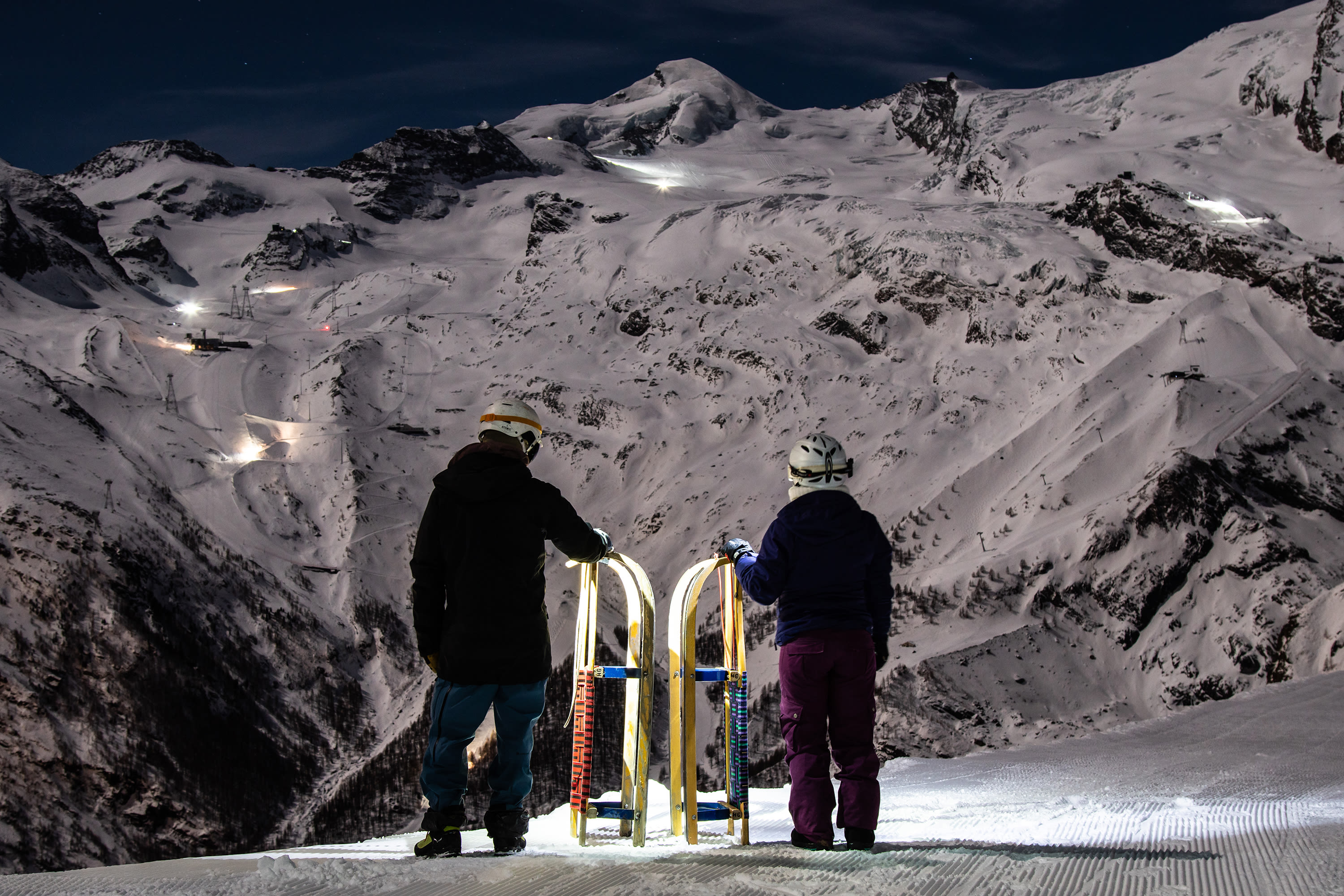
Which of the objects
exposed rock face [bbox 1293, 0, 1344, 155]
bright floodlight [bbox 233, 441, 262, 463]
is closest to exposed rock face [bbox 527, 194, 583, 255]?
bright floodlight [bbox 233, 441, 262, 463]

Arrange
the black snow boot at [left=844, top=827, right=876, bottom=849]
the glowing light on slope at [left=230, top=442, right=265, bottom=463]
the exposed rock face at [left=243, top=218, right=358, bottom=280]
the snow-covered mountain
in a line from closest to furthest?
the black snow boot at [left=844, top=827, right=876, bottom=849] → the snow-covered mountain → the glowing light on slope at [left=230, top=442, right=265, bottom=463] → the exposed rock face at [left=243, top=218, right=358, bottom=280]

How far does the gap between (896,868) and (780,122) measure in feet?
469

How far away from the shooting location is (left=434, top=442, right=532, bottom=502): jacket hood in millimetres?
5016

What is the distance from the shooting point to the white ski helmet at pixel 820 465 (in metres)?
5.28

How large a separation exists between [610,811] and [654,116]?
506 ft

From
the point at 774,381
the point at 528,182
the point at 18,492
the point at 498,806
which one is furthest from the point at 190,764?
the point at 528,182

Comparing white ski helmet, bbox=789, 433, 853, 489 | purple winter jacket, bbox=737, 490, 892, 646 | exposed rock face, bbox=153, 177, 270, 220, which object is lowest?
purple winter jacket, bbox=737, 490, 892, 646

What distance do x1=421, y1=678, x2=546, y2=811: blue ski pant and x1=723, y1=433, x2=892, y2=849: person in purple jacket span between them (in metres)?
1.31

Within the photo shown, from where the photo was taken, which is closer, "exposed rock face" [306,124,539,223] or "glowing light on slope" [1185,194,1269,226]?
"glowing light on slope" [1185,194,1269,226]

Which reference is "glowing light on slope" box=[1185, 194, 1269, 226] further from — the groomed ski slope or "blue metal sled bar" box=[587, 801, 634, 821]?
"blue metal sled bar" box=[587, 801, 634, 821]

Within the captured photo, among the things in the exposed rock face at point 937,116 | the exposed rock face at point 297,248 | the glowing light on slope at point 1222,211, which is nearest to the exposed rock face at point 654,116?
the exposed rock face at point 937,116

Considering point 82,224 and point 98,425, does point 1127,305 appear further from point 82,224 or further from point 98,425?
point 82,224

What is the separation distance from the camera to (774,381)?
49219 millimetres

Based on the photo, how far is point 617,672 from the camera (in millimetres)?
5820
